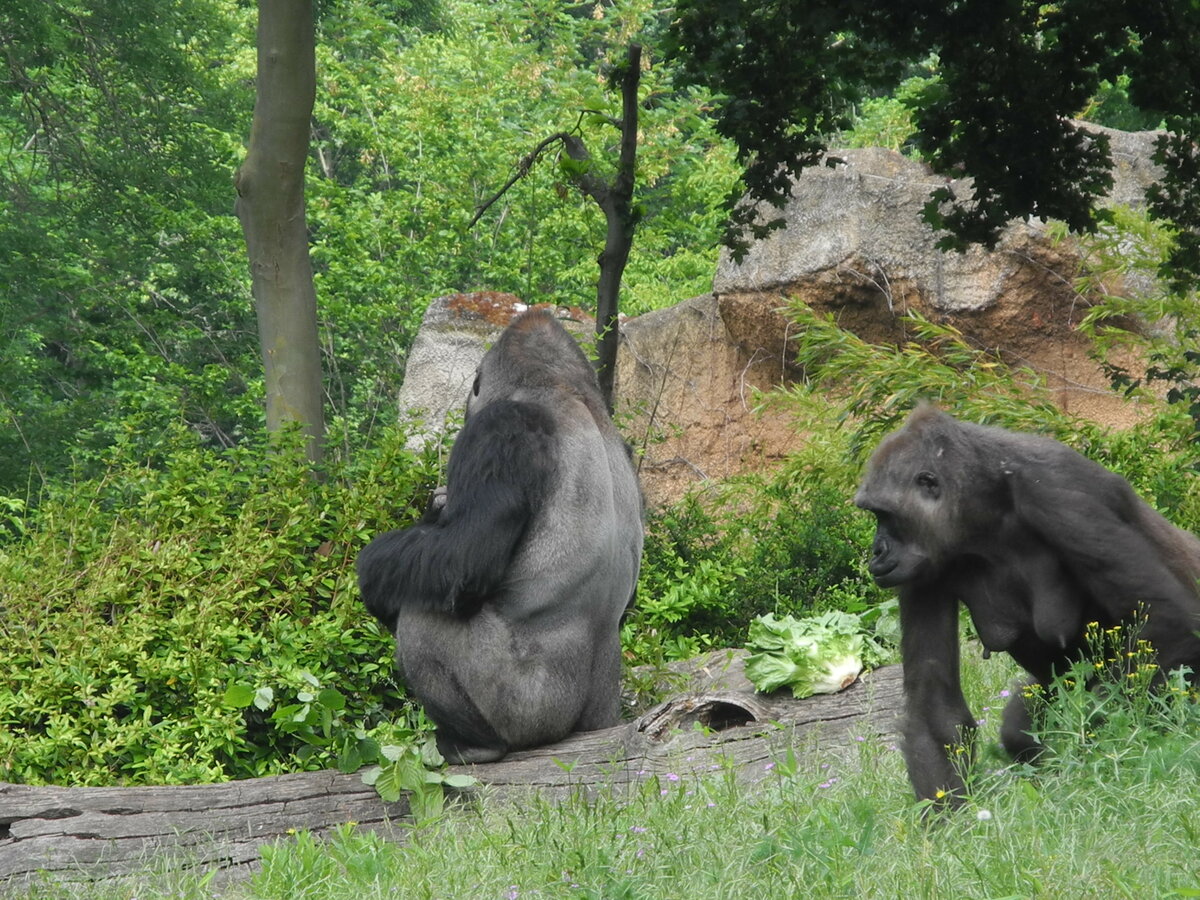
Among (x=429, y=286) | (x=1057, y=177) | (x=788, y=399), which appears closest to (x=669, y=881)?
(x=1057, y=177)

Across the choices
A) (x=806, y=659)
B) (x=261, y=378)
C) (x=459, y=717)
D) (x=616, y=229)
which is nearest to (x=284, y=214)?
(x=616, y=229)

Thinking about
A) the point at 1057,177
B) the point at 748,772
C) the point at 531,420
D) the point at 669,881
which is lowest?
the point at 748,772

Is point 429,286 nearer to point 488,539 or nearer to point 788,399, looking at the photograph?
point 788,399

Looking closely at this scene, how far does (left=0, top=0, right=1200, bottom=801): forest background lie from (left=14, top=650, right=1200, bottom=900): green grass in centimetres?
125

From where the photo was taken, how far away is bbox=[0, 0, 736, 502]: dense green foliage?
11180 mm

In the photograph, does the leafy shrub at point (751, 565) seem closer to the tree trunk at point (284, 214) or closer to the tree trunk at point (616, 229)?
the tree trunk at point (616, 229)

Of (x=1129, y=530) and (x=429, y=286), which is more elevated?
(x=429, y=286)

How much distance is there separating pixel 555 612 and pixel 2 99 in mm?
10975

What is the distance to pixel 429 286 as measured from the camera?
1430cm

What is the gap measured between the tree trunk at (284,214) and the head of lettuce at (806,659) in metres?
2.83

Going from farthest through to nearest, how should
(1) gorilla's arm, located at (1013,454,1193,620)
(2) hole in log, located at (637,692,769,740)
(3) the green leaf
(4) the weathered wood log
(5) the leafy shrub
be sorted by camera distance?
(5) the leafy shrub, (3) the green leaf, (2) hole in log, located at (637,692,769,740), (4) the weathered wood log, (1) gorilla's arm, located at (1013,454,1193,620)

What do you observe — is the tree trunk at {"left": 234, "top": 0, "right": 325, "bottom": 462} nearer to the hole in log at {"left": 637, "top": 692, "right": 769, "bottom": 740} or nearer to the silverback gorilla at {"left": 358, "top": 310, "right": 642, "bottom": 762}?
the silverback gorilla at {"left": 358, "top": 310, "right": 642, "bottom": 762}

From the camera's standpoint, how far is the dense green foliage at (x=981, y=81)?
405 cm

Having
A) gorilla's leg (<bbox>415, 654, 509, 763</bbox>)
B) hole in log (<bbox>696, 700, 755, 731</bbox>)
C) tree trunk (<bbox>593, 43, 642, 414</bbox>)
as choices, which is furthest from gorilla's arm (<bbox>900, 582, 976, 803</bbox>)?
tree trunk (<bbox>593, 43, 642, 414</bbox>)
